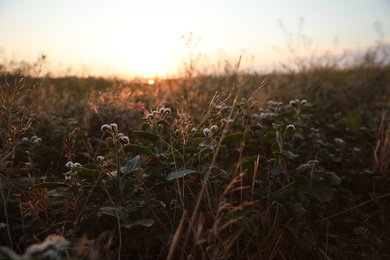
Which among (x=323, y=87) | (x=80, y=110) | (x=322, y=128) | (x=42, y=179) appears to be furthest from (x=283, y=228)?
(x=323, y=87)

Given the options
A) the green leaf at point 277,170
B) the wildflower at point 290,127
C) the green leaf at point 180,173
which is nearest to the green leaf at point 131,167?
the green leaf at point 180,173

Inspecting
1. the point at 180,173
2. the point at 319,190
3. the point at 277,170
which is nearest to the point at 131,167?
the point at 180,173

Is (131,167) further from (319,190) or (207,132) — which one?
(319,190)

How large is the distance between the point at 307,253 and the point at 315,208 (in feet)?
0.87

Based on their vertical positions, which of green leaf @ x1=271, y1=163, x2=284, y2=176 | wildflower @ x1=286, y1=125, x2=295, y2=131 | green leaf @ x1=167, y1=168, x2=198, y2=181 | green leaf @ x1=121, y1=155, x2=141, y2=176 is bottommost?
green leaf @ x1=271, y1=163, x2=284, y2=176

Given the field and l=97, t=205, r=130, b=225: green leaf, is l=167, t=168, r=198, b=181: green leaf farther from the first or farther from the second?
l=97, t=205, r=130, b=225: green leaf

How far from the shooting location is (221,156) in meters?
2.49

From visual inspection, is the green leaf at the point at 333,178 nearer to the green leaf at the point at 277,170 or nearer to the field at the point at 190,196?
the field at the point at 190,196

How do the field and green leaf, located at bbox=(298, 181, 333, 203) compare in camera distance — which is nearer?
the field

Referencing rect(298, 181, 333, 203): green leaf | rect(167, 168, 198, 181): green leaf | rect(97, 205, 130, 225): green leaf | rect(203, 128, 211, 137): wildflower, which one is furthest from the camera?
rect(298, 181, 333, 203): green leaf

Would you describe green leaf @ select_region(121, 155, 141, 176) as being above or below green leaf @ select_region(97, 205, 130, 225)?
above

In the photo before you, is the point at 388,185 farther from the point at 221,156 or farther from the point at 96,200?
the point at 96,200

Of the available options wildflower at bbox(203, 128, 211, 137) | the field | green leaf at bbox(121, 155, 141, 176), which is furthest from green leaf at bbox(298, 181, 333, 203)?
green leaf at bbox(121, 155, 141, 176)

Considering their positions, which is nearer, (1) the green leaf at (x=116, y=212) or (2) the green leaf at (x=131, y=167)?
(1) the green leaf at (x=116, y=212)
